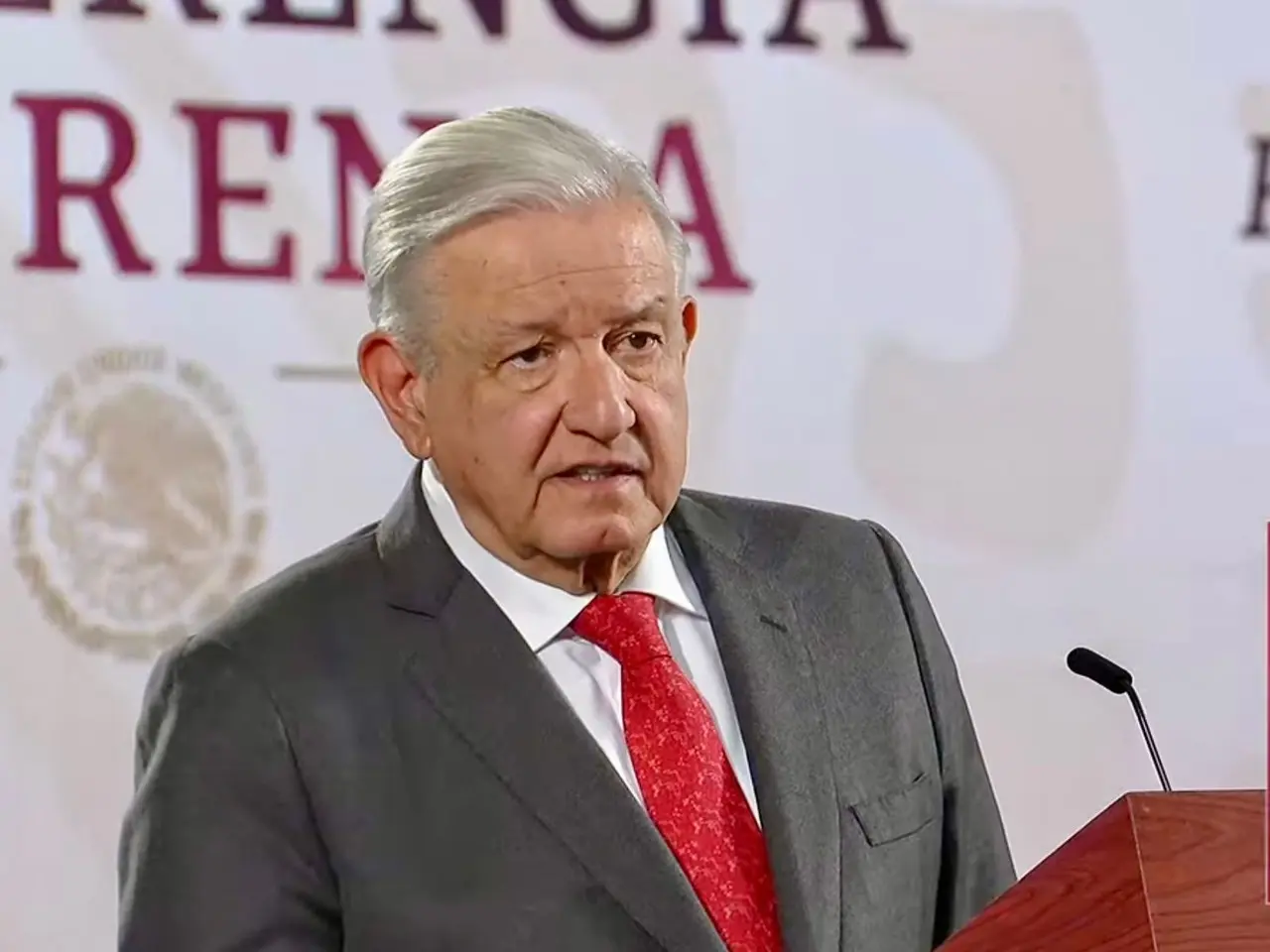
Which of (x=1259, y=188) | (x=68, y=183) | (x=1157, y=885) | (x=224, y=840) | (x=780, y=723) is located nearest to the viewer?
(x=1157, y=885)

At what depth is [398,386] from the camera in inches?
60.4

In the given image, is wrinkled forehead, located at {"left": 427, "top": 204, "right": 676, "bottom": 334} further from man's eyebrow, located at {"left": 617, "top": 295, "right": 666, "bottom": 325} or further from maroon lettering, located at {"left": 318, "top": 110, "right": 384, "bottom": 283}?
maroon lettering, located at {"left": 318, "top": 110, "right": 384, "bottom": 283}

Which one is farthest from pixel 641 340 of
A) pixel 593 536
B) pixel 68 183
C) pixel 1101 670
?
pixel 68 183

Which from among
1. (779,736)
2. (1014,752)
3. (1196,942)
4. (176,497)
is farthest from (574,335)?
(1014,752)

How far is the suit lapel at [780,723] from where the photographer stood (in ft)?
4.72

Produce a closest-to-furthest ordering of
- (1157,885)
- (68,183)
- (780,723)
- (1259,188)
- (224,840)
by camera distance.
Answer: (1157,885) → (224,840) → (780,723) → (68,183) → (1259,188)

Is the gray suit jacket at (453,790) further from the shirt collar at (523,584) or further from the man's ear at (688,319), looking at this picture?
the man's ear at (688,319)

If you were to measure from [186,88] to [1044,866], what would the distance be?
4.96 feet

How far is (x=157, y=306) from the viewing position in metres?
2.22

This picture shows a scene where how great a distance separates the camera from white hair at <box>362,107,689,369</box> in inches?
56.1

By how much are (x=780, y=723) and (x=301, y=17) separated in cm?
117

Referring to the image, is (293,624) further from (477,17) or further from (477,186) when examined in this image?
(477,17)

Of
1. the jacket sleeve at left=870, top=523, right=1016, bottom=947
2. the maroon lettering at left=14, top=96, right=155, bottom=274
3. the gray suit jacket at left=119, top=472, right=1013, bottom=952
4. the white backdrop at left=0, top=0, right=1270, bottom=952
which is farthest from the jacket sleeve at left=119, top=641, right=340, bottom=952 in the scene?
the maroon lettering at left=14, top=96, right=155, bottom=274

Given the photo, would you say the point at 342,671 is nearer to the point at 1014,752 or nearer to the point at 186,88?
the point at 186,88
